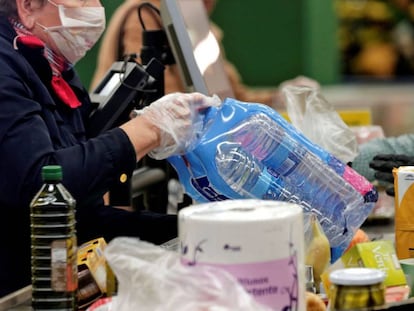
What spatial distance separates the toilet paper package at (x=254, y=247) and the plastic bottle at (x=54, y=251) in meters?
0.29

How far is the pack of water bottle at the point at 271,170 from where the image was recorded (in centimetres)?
262

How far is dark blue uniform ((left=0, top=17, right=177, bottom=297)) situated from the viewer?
247cm

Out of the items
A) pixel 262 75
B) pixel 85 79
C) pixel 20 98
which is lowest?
pixel 262 75

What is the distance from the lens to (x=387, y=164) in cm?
313

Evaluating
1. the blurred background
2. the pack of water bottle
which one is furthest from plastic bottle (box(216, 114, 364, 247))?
the blurred background

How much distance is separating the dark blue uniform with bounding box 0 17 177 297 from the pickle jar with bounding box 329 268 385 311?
30.0 inches

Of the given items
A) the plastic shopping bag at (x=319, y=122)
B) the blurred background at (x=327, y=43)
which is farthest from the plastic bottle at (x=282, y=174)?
the blurred background at (x=327, y=43)

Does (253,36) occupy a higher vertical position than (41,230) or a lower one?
lower

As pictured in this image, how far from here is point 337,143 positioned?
313 cm

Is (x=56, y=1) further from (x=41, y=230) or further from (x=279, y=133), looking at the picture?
(x=41, y=230)

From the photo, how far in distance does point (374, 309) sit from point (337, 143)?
3.88 ft

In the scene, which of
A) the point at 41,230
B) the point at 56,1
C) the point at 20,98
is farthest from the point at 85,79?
the point at 41,230

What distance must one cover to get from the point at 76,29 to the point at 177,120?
45 centimetres

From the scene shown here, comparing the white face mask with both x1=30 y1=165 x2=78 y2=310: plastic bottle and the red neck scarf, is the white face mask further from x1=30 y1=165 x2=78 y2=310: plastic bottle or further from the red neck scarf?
x1=30 y1=165 x2=78 y2=310: plastic bottle
